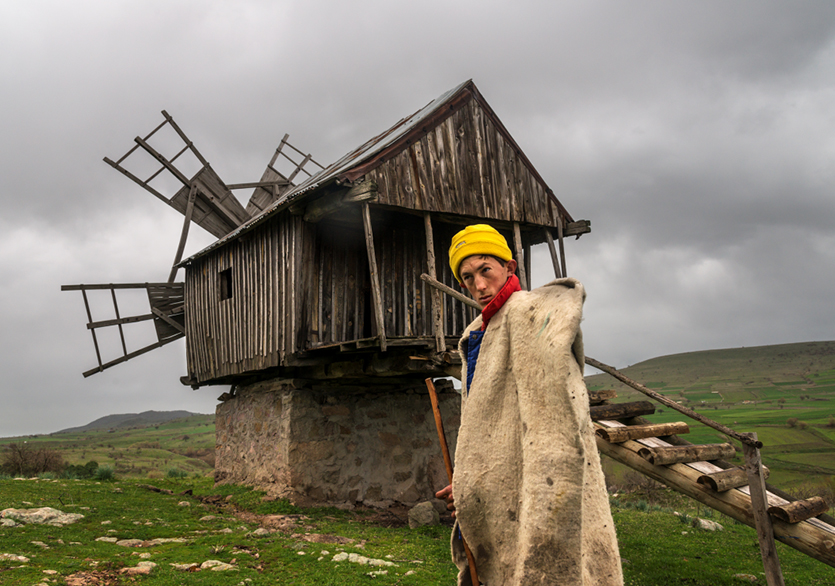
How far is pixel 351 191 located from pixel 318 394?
381 centimetres

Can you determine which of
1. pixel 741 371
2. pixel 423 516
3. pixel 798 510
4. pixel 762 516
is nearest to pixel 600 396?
pixel 762 516

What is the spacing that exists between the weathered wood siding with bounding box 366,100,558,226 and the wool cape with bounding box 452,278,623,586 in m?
6.83

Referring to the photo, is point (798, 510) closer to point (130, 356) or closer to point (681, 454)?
point (681, 454)

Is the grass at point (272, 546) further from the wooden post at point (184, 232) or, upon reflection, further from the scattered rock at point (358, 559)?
the wooden post at point (184, 232)

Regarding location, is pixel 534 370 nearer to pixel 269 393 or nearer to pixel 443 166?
pixel 443 166

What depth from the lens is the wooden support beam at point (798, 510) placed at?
14.1 feet

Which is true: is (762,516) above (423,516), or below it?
above

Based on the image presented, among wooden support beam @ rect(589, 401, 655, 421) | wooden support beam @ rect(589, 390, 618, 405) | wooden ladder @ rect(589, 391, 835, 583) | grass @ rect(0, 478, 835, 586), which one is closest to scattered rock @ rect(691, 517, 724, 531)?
grass @ rect(0, 478, 835, 586)

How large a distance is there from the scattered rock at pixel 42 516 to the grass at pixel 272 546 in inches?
8.0

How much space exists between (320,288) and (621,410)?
525 cm

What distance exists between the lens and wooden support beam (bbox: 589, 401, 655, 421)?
216 inches

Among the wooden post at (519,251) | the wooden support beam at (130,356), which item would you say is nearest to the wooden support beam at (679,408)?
the wooden post at (519,251)

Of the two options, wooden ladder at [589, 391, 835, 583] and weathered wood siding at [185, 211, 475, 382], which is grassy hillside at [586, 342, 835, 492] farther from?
weathered wood siding at [185, 211, 475, 382]

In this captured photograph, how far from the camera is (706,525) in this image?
8977 mm
